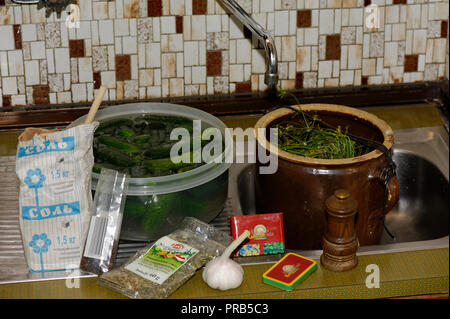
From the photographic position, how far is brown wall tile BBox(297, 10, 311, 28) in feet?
6.25

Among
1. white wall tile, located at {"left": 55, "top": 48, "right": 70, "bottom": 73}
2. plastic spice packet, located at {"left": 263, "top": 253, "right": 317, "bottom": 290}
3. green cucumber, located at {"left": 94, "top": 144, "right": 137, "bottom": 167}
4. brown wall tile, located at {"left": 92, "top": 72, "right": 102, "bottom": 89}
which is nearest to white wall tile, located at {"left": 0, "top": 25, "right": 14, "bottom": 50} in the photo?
white wall tile, located at {"left": 55, "top": 48, "right": 70, "bottom": 73}

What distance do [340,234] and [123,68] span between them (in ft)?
2.65

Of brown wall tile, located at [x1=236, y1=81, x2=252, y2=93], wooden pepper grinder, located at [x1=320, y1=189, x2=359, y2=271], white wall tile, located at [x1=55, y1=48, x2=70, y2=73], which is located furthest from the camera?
brown wall tile, located at [x1=236, y1=81, x2=252, y2=93]

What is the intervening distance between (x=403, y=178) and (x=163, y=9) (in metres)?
0.75

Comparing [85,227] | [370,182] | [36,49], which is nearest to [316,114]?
[370,182]

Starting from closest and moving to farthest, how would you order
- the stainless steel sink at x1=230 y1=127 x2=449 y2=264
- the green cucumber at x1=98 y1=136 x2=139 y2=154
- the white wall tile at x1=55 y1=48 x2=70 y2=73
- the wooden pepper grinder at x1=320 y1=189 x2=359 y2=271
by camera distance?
1. the wooden pepper grinder at x1=320 y1=189 x2=359 y2=271
2. the green cucumber at x1=98 y1=136 x2=139 y2=154
3. the stainless steel sink at x1=230 y1=127 x2=449 y2=264
4. the white wall tile at x1=55 y1=48 x2=70 y2=73

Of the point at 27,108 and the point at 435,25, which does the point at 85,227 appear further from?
the point at 435,25

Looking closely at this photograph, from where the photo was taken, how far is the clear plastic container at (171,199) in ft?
4.86

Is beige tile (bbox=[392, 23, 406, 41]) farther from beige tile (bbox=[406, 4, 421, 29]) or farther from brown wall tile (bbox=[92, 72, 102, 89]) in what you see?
brown wall tile (bbox=[92, 72, 102, 89])

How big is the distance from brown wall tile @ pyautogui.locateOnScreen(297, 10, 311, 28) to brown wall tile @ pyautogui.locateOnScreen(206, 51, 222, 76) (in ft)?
0.74

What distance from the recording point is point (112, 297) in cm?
137

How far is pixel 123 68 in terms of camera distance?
1.90 metres

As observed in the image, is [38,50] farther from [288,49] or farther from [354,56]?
[354,56]

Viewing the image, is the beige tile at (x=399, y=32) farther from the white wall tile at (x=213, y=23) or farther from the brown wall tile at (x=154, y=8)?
the brown wall tile at (x=154, y=8)
